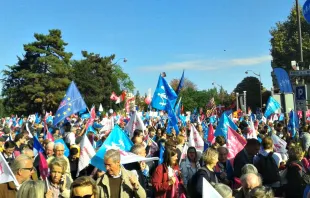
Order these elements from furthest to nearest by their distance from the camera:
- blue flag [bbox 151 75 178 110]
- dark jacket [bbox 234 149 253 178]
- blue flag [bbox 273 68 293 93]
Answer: blue flag [bbox 273 68 293 93], blue flag [bbox 151 75 178 110], dark jacket [bbox 234 149 253 178]

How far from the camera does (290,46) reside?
163ft

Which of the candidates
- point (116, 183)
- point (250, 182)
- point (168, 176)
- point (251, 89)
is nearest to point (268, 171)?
point (168, 176)

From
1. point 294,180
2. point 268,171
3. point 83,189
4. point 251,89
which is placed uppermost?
point 251,89

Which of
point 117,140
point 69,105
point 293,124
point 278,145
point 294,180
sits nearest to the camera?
point 294,180

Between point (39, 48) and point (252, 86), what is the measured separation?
3333 cm

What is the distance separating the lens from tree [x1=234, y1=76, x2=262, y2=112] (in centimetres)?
6148

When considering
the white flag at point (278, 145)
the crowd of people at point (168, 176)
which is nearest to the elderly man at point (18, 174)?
the crowd of people at point (168, 176)

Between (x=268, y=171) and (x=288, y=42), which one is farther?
(x=288, y=42)

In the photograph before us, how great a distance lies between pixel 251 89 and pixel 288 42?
1483 cm

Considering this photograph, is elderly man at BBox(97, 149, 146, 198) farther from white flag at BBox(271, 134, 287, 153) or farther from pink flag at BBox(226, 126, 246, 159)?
white flag at BBox(271, 134, 287, 153)

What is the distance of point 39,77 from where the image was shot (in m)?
57.6

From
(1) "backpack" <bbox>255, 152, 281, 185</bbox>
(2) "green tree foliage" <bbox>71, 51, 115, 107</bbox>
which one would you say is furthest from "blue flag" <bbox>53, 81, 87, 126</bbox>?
(2) "green tree foliage" <bbox>71, 51, 115, 107</bbox>

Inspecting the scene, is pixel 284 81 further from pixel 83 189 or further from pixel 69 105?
pixel 83 189

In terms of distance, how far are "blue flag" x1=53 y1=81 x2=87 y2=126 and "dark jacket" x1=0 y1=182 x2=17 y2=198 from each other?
6.62m
